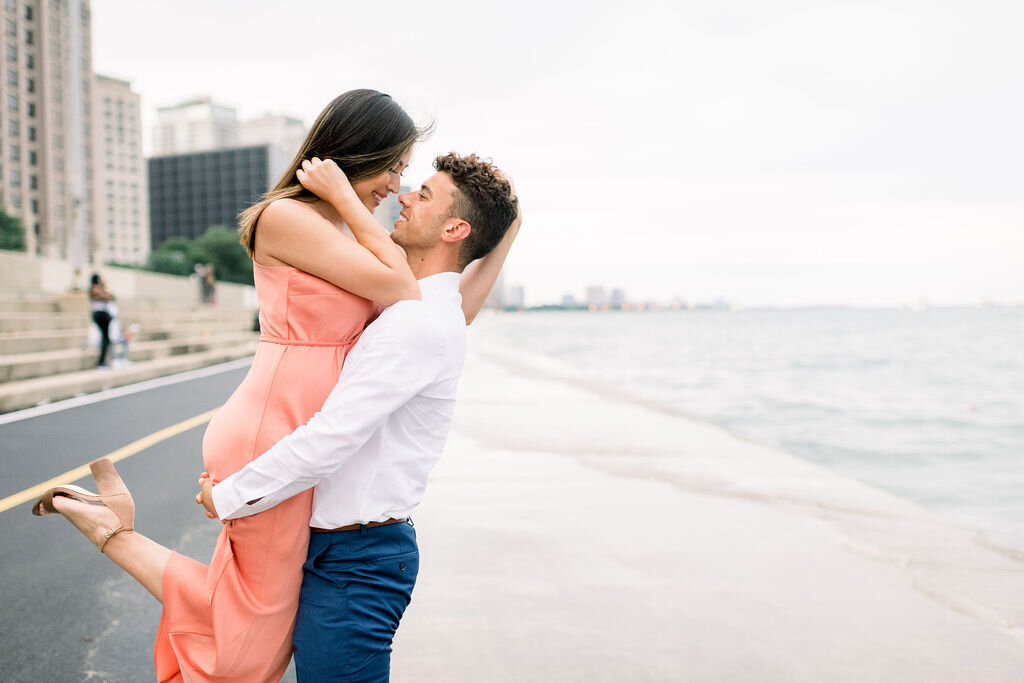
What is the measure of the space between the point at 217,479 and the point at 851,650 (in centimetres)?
297

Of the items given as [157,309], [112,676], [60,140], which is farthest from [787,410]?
[60,140]

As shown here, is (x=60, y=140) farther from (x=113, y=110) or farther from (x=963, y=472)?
(x=963, y=472)

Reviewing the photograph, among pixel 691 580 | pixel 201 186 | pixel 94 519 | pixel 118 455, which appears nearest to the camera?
pixel 94 519

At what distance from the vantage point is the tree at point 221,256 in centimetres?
9350

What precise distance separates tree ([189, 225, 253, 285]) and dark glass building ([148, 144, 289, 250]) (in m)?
50.7

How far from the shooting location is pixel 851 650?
11.1ft

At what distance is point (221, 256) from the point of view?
312ft

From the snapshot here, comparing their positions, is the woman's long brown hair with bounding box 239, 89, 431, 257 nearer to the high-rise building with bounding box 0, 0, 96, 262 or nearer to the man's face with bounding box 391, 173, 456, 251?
the man's face with bounding box 391, 173, 456, 251

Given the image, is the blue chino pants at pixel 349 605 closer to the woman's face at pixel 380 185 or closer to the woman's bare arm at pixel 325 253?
the woman's bare arm at pixel 325 253

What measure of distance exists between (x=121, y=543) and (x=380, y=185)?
124 cm

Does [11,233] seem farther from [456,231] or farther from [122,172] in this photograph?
[122,172]

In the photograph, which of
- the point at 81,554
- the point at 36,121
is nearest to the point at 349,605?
the point at 81,554

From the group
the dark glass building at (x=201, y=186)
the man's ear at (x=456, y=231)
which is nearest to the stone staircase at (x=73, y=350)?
the man's ear at (x=456, y=231)

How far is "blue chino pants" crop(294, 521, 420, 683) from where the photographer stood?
1.83 m
